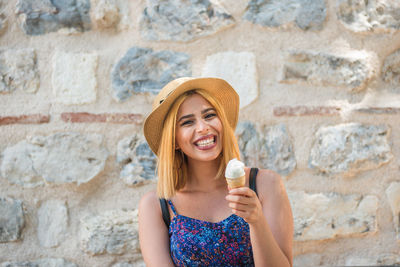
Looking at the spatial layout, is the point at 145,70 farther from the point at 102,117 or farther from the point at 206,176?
the point at 206,176

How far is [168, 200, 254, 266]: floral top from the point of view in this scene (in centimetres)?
179

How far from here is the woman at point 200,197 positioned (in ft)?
5.89

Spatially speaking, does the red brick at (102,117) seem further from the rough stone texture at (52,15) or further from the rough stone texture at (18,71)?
the rough stone texture at (52,15)

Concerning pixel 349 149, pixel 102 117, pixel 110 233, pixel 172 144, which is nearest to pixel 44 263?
pixel 110 233

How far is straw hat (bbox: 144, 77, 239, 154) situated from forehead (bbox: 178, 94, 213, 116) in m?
0.04

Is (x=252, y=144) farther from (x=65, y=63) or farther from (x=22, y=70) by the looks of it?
(x=22, y=70)

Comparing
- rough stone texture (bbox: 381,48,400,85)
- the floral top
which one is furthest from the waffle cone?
rough stone texture (bbox: 381,48,400,85)

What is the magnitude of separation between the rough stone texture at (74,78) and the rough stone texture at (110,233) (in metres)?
0.59

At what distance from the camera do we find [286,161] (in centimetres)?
227

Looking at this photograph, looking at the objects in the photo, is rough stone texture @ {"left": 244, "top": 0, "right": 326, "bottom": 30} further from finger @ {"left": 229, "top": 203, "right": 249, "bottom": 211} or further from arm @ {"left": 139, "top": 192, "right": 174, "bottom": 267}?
finger @ {"left": 229, "top": 203, "right": 249, "bottom": 211}

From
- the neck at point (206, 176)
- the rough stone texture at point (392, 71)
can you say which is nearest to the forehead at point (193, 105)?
the neck at point (206, 176)

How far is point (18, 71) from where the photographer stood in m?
2.21

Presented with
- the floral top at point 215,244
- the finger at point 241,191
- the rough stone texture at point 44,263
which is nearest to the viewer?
the finger at point 241,191

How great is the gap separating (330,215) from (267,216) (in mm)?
599
